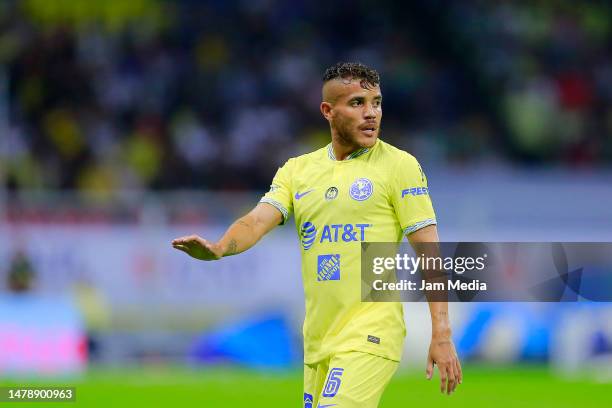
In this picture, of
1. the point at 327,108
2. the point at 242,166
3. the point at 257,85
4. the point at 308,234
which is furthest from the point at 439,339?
the point at 257,85

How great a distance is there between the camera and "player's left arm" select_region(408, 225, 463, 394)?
6.70m

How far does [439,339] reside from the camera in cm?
678

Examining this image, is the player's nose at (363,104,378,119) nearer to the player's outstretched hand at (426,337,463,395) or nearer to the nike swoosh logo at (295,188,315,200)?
the nike swoosh logo at (295,188,315,200)

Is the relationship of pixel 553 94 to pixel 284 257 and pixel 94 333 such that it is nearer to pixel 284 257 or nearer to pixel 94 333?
pixel 284 257

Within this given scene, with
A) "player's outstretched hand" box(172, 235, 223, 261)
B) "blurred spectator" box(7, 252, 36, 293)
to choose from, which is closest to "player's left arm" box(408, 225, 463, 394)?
"player's outstretched hand" box(172, 235, 223, 261)

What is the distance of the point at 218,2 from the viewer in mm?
23938

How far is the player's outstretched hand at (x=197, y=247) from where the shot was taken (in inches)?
259

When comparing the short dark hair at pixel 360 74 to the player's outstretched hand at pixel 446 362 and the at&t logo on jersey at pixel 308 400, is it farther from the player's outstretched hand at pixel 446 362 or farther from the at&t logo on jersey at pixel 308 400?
the at&t logo on jersey at pixel 308 400

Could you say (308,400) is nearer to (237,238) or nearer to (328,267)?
(328,267)

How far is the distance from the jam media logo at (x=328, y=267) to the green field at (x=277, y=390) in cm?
508

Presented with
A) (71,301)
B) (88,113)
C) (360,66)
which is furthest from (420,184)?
(88,113)

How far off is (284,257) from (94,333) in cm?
303

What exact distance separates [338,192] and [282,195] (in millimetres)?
434

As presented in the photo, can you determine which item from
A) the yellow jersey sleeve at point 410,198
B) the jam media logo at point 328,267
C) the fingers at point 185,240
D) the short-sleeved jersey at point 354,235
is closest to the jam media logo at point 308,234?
the short-sleeved jersey at point 354,235
